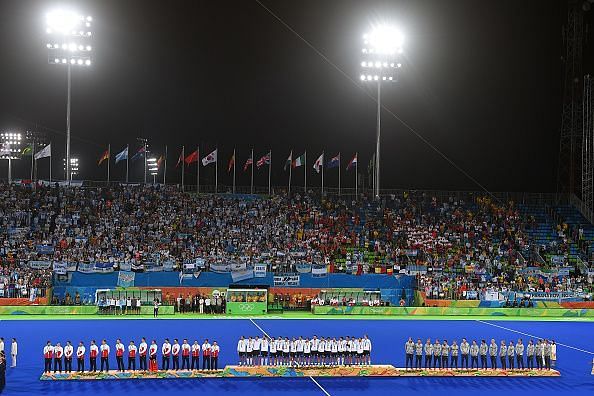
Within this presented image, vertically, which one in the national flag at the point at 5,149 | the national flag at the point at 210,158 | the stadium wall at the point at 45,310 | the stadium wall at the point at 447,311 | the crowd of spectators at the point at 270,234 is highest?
the national flag at the point at 5,149

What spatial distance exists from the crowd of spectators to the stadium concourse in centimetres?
15

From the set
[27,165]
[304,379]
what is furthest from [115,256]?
[27,165]

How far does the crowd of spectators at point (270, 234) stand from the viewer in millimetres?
55594

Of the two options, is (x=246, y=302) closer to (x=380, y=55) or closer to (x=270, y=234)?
(x=270, y=234)

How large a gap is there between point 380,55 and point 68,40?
25898 millimetres

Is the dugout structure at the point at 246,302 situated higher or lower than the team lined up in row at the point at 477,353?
lower

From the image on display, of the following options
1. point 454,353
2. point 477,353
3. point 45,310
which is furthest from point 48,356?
point 45,310

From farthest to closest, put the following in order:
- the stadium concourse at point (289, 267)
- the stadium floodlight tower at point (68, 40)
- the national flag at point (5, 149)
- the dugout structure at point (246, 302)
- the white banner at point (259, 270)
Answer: the national flag at point (5, 149)
the stadium floodlight tower at point (68, 40)
the white banner at point (259, 270)
the dugout structure at point (246, 302)
the stadium concourse at point (289, 267)

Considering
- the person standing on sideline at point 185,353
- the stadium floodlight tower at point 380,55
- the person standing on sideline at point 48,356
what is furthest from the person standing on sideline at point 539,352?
the stadium floodlight tower at point 380,55

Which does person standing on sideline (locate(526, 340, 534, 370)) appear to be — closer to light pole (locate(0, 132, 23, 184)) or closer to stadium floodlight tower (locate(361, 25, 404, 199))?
stadium floodlight tower (locate(361, 25, 404, 199))

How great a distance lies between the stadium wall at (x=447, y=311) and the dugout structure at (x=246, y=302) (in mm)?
4035

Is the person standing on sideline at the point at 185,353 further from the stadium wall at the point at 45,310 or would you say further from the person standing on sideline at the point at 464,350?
the stadium wall at the point at 45,310

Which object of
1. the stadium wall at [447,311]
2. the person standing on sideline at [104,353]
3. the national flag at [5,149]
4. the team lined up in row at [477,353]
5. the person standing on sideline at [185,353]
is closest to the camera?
the person standing on sideline at [104,353]

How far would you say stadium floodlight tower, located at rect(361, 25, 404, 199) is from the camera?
6097 cm
